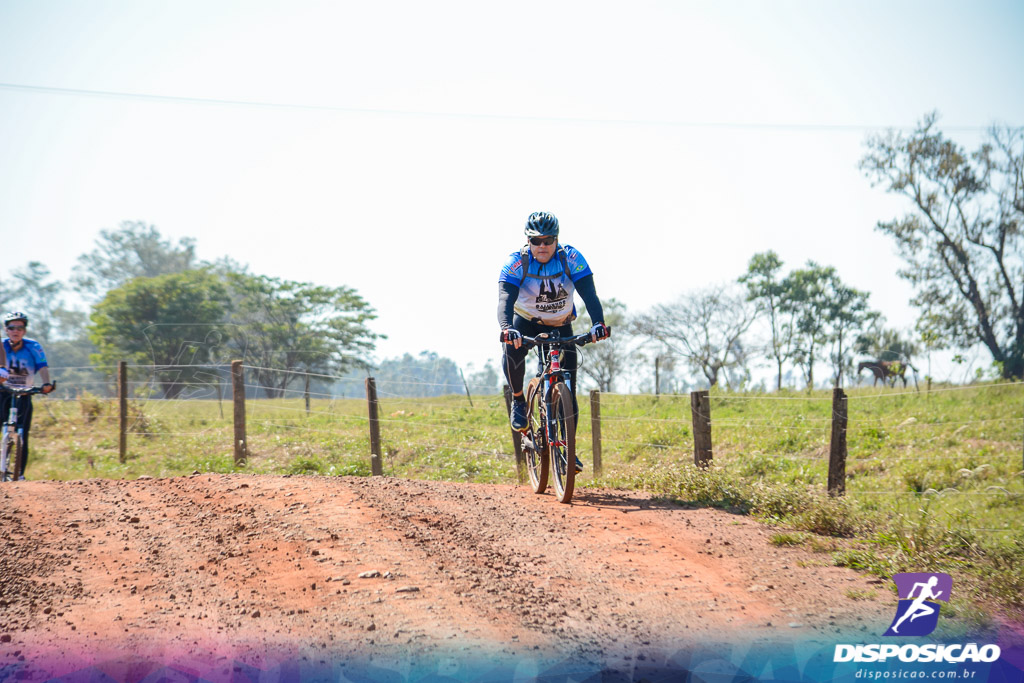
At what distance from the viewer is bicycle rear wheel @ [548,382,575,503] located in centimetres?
599

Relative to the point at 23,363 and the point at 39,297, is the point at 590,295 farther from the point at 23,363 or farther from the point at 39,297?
the point at 39,297

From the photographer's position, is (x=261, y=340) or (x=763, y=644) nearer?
(x=763, y=644)

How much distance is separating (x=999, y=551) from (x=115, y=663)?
16.7 feet

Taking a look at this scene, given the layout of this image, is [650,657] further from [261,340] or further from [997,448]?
[261,340]

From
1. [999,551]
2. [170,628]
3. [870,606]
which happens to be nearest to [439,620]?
[170,628]

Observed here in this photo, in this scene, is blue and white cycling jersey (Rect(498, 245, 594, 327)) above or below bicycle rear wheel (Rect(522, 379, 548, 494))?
above

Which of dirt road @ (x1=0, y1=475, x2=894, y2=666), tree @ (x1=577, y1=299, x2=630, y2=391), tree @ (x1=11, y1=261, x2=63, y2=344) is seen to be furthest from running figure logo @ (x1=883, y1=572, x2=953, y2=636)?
tree @ (x1=11, y1=261, x2=63, y2=344)

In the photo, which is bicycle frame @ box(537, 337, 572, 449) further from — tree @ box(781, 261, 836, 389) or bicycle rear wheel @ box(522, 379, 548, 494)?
tree @ box(781, 261, 836, 389)

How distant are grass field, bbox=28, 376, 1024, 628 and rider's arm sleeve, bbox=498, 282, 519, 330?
2.21 m

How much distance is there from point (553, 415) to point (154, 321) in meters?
43.9

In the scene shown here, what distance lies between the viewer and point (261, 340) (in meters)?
46.4

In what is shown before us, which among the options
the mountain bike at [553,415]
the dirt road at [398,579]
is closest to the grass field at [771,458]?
the dirt road at [398,579]

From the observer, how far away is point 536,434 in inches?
267

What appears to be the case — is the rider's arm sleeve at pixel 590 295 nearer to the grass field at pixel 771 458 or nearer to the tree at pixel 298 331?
the grass field at pixel 771 458
